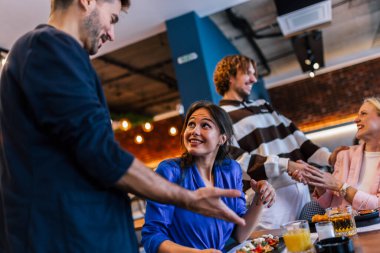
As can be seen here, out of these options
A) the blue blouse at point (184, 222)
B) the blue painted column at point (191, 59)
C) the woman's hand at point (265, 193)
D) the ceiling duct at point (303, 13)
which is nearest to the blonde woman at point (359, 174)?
the woman's hand at point (265, 193)

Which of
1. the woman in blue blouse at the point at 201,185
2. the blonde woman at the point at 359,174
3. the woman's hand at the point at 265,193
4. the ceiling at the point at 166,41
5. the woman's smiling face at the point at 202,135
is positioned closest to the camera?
the woman in blue blouse at the point at 201,185

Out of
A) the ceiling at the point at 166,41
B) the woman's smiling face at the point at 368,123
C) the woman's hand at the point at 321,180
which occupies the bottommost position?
the woman's hand at the point at 321,180

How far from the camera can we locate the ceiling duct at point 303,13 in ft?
14.7

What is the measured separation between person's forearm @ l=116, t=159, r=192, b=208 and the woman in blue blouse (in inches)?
21.7

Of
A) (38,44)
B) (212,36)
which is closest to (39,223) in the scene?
(38,44)

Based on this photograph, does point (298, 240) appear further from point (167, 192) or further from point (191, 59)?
point (191, 59)

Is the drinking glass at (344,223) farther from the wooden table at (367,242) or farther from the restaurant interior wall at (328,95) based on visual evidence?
the restaurant interior wall at (328,95)

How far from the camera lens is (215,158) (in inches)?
77.1

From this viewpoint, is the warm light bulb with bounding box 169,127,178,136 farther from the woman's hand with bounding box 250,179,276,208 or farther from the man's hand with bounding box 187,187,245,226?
the man's hand with bounding box 187,187,245,226

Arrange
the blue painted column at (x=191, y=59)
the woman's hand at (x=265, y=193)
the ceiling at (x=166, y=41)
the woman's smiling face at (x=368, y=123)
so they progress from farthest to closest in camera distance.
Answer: the blue painted column at (x=191, y=59) → the ceiling at (x=166, y=41) → the woman's smiling face at (x=368, y=123) → the woman's hand at (x=265, y=193)

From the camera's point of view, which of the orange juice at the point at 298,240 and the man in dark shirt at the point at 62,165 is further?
the orange juice at the point at 298,240

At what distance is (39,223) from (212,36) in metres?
4.33

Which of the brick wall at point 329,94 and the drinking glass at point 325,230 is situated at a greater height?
the brick wall at point 329,94

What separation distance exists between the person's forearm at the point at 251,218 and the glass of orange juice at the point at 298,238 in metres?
0.36
